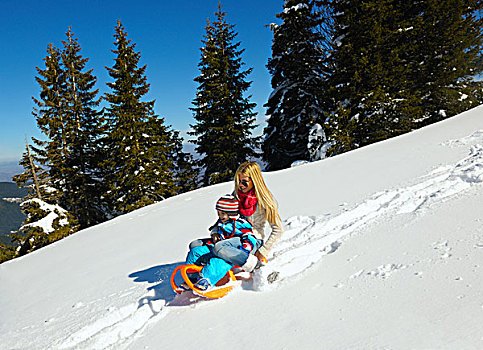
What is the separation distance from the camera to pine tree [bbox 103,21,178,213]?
1493 centimetres

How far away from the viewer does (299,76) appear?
14719 millimetres

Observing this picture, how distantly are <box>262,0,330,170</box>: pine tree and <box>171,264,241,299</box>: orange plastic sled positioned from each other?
38.8ft

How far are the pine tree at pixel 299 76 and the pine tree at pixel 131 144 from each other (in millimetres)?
7258

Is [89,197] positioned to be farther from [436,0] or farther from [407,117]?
[436,0]

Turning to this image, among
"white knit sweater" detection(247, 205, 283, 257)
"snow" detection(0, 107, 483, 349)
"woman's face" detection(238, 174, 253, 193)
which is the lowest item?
"snow" detection(0, 107, 483, 349)

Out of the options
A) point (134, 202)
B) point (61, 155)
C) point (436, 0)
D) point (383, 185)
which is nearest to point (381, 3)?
point (436, 0)

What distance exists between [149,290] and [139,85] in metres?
15.7

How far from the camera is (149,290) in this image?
287 cm

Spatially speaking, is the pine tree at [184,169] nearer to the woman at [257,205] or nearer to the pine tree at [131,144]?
the pine tree at [131,144]

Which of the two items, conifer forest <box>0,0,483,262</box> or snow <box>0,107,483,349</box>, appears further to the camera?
conifer forest <box>0,0,483,262</box>

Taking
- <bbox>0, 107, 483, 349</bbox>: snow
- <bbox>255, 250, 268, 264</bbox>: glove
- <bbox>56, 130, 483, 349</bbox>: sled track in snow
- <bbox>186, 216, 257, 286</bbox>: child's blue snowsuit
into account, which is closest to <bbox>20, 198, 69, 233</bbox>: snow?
<bbox>0, 107, 483, 349</bbox>: snow

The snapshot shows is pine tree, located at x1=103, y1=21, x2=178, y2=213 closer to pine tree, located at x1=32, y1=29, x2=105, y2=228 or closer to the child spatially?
pine tree, located at x1=32, y1=29, x2=105, y2=228

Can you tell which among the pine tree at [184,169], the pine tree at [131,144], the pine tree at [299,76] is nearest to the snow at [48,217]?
the pine tree at [131,144]

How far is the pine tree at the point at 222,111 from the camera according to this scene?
1650 centimetres
